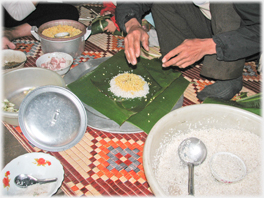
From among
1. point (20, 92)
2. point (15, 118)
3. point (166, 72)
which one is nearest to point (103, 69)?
point (166, 72)

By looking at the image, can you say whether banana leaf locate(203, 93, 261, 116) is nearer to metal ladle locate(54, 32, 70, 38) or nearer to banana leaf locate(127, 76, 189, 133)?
banana leaf locate(127, 76, 189, 133)

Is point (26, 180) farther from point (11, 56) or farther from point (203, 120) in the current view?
point (11, 56)

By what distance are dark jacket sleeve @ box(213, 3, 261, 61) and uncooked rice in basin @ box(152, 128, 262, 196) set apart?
677mm

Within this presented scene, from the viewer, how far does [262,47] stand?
4.97 feet

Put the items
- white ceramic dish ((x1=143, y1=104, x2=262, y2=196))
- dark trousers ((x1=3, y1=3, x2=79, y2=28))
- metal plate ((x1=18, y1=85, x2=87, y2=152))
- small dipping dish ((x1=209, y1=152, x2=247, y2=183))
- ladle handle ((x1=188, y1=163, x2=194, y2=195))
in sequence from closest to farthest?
ladle handle ((x1=188, y1=163, x2=194, y2=195)) < small dipping dish ((x1=209, y1=152, x2=247, y2=183)) < white ceramic dish ((x1=143, y1=104, x2=262, y2=196)) < metal plate ((x1=18, y1=85, x2=87, y2=152)) < dark trousers ((x1=3, y1=3, x2=79, y2=28))

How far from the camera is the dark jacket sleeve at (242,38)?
143 centimetres

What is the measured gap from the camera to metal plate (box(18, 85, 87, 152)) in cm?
125

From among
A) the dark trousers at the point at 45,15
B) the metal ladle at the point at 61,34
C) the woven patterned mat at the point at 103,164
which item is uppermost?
the dark trousers at the point at 45,15

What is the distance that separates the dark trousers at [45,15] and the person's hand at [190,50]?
69.3 inches

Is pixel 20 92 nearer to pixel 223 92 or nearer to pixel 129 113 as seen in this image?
pixel 129 113

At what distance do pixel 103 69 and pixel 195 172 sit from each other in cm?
137

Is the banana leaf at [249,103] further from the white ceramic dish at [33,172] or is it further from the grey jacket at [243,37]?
the white ceramic dish at [33,172]

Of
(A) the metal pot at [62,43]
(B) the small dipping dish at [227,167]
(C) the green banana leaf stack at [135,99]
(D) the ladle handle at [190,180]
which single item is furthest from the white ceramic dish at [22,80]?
(B) the small dipping dish at [227,167]

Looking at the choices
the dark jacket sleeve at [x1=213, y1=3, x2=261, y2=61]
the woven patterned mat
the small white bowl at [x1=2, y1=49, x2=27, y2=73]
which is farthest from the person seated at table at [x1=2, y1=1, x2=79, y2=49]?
the dark jacket sleeve at [x1=213, y1=3, x2=261, y2=61]
